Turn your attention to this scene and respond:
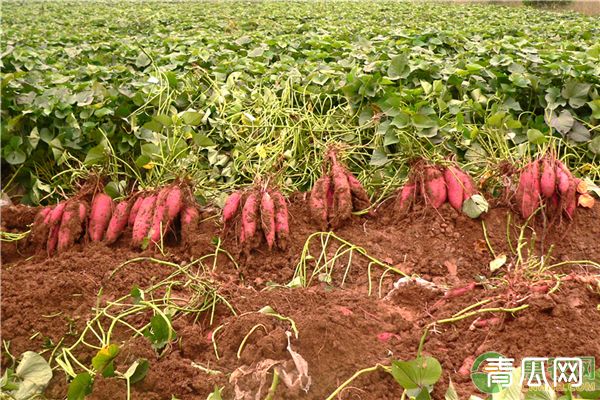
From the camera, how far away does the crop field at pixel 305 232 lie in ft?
6.30

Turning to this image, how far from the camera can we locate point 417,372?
5.40 ft

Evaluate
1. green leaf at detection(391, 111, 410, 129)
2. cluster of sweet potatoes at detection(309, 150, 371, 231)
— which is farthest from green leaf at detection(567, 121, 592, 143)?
cluster of sweet potatoes at detection(309, 150, 371, 231)

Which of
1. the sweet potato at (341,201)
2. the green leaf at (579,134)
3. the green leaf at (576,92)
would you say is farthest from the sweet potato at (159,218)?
the green leaf at (576,92)

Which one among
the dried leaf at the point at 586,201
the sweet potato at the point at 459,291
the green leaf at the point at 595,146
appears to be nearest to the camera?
the sweet potato at the point at 459,291

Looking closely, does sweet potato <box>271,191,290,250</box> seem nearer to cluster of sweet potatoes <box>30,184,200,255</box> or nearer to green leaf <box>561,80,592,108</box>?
cluster of sweet potatoes <box>30,184,200,255</box>

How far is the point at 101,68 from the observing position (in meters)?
4.54

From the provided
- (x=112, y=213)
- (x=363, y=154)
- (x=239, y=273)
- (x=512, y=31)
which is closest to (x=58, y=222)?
(x=112, y=213)

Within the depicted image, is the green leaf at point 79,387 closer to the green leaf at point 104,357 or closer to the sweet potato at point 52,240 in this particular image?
the green leaf at point 104,357

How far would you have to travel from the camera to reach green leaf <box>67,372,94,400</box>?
1.80m

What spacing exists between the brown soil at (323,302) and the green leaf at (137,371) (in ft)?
0.07

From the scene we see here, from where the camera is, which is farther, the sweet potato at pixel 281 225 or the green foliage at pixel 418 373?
the sweet potato at pixel 281 225

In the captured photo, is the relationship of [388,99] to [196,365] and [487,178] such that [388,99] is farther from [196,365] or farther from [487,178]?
[196,365]

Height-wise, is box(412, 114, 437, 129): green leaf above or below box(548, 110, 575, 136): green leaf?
above

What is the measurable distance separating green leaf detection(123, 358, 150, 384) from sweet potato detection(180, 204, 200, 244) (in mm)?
1034
